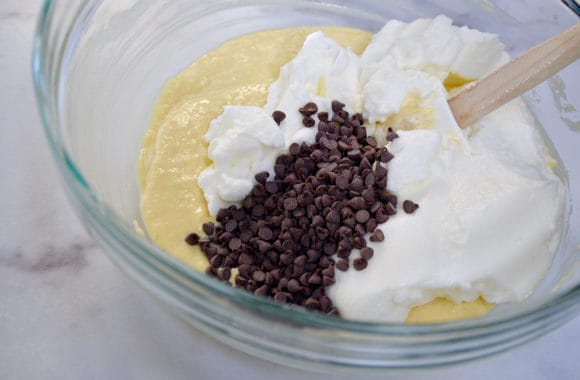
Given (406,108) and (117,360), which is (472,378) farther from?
(117,360)

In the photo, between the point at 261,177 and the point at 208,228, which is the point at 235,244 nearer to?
the point at 208,228

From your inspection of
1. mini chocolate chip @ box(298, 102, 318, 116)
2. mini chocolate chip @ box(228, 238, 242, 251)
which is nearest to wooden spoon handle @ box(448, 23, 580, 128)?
mini chocolate chip @ box(298, 102, 318, 116)

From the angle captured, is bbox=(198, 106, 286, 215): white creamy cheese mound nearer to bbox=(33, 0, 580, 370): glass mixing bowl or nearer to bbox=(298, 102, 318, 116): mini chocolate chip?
bbox=(298, 102, 318, 116): mini chocolate chip

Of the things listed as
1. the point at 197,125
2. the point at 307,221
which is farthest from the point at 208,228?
the point at 197,125

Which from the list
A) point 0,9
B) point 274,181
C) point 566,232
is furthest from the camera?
point 0,9

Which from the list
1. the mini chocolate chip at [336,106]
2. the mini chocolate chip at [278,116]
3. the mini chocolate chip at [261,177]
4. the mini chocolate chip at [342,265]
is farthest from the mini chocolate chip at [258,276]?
the mini chocolate chip at [336,106]

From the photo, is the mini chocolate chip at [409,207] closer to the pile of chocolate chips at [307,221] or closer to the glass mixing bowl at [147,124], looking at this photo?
the pile of chocolate chips at [307,221]

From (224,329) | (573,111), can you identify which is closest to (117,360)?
(224,329)
